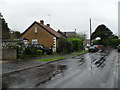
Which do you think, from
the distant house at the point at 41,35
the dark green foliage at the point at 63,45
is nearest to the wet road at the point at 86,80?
the dark green foliage at the point at 63,45

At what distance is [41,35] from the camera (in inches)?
1324

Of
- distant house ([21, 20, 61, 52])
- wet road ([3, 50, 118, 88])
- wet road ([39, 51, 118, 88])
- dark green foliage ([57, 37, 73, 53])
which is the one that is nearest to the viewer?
wet road ([39, 51, 118, 88])

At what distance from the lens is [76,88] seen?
22.0 ft

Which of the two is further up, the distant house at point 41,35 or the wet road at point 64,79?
the distant house at point 41,35

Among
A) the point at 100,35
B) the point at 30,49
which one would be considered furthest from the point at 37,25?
the point at 100,35

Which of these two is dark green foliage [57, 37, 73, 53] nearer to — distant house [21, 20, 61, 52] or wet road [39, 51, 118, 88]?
distant house [21, 20, 61, 52]

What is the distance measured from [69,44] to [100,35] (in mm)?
39498

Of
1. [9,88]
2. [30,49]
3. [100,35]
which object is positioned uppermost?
[100,35]

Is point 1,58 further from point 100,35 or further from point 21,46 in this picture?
point 100,35

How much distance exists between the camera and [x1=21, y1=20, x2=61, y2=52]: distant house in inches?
1291

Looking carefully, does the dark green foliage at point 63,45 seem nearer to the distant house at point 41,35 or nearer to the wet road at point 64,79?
the distant house at point 41,35

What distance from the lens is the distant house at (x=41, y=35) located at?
32.8m

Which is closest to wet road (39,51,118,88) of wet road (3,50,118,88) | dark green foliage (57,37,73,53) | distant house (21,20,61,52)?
wet road (3,50,118,88)

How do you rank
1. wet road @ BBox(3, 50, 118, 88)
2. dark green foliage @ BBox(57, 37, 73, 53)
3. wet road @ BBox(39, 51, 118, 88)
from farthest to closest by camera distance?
dark green foliage @ BBox(57, 37, 73, 53) → wet road @ BBox(3, 50, 118, 88) → wet road @ BBox(39, 51, 118, 88)
